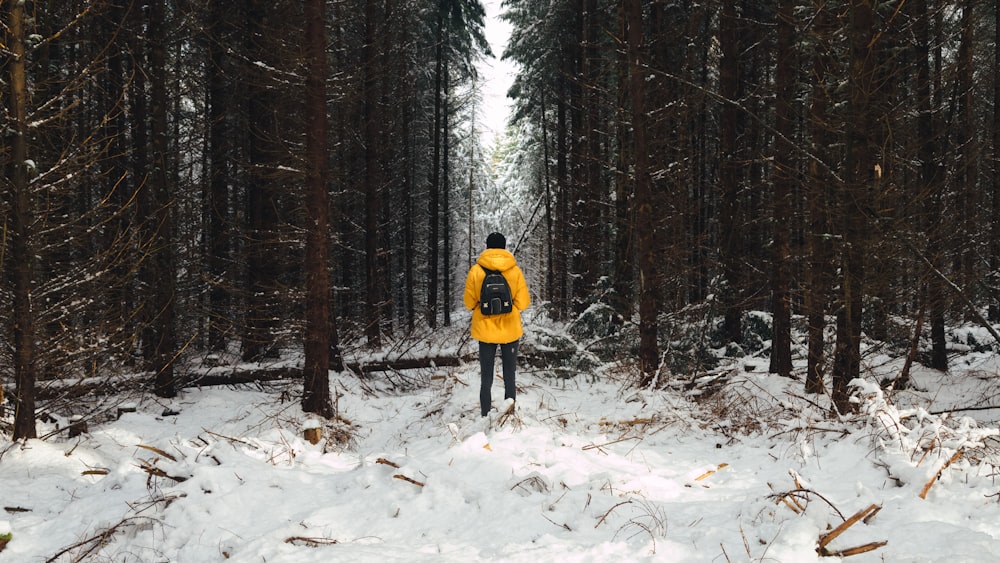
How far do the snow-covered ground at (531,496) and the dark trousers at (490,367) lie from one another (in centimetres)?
64

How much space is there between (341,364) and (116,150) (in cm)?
714

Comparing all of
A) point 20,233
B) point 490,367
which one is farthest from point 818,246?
point 20,233

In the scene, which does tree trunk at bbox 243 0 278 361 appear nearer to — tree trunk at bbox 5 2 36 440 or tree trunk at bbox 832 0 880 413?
tree trunk at bbox 5 2 36 440

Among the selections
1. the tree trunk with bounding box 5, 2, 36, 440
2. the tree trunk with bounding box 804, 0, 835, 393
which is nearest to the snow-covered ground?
the tree trunk with bounding box 5, 2, 36, 440

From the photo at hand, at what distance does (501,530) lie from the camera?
344 centimetres

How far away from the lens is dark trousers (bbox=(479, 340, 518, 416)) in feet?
20.8

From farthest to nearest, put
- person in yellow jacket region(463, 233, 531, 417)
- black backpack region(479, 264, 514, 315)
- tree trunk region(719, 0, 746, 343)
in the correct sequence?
tree trunk region(719, 0, 746, 343) < person in yellow jacket region(463, 233, 531, 417) < black backpack region(479, 264, 514, 315)

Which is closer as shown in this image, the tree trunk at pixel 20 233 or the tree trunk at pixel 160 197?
the tree trunk at pixel 20 233

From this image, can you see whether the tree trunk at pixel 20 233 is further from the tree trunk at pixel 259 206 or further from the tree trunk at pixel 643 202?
the tree trunk at pixel 643 202

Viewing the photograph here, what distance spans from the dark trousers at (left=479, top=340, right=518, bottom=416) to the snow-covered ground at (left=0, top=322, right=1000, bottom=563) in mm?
644

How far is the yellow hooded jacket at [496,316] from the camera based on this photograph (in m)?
6.34

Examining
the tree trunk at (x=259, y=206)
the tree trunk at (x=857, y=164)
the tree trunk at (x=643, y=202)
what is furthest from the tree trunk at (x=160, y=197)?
the tree trunk at (x=857, y=164)

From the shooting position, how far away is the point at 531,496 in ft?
12.6

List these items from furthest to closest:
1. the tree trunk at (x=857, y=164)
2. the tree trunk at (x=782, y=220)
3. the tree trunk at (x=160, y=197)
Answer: the tree trunk at (x=160, y=197) → the tree trunk at (x=782, y=220) → the tree trunk at (x=857, y=164)
